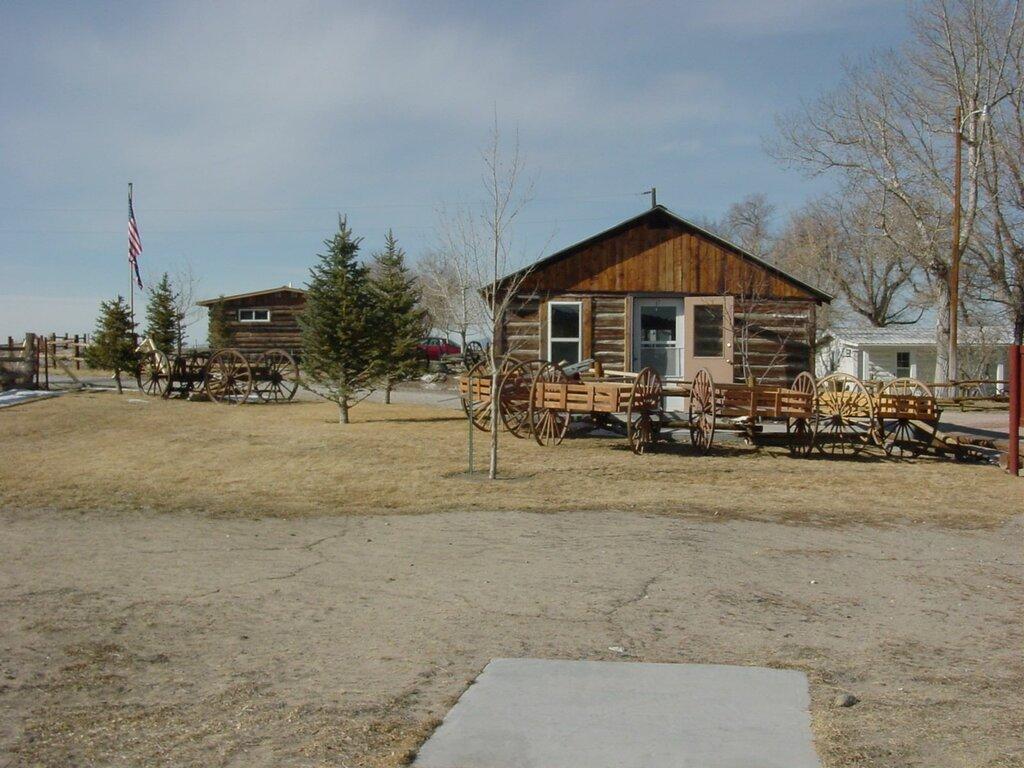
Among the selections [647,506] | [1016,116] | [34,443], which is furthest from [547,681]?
[1016,116]

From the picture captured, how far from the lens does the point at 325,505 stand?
36.9 ft

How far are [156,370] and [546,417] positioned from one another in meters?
14.7

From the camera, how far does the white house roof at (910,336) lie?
46.3 m

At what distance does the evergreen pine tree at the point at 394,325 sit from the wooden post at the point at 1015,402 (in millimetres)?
11630

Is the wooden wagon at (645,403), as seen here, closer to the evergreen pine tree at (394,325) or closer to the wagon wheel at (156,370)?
the evergreen pine tree at (394,325)

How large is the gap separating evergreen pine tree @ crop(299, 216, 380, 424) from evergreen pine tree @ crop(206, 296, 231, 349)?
26.5 meters

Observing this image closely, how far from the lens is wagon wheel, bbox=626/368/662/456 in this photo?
1512 cm

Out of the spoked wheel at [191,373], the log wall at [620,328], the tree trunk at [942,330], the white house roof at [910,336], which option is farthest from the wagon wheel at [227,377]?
the white house roof at [910,336]

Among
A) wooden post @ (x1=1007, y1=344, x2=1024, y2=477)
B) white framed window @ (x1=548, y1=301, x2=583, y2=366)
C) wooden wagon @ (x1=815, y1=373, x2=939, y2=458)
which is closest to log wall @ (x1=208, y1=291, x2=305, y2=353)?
white framed window @ (x1=548, y1=301, x2=583, y2=366)

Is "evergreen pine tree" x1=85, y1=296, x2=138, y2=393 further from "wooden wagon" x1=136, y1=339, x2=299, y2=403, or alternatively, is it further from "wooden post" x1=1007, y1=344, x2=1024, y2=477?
"wooden post" x1=1007, y1=344, x2=1024, y2=477

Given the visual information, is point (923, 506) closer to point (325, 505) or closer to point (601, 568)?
point (601, 568)

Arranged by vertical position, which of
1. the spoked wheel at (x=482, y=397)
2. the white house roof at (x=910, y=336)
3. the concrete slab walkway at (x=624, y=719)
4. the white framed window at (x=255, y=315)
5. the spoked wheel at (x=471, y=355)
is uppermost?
the white framed window at (x=255, y=315)

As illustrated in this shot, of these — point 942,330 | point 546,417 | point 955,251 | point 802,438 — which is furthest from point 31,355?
point 942,330

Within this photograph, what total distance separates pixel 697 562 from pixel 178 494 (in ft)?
21.2
